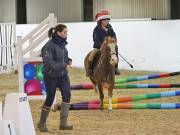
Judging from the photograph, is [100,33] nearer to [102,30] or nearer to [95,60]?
[102,30]

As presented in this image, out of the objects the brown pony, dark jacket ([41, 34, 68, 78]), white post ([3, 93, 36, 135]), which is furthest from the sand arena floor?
white post ([3, 93, 36, 135])

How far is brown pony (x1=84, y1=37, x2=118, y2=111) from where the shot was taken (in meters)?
10.1

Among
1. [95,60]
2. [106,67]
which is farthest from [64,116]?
[95,60]

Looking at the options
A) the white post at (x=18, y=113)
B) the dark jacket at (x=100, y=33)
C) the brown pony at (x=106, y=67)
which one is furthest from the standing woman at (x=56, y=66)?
the dark jacket at (x=100, y=33)

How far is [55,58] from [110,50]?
2089 mm

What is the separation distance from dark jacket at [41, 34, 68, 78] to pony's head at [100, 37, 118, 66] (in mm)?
1855

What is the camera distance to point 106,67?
10539 mm

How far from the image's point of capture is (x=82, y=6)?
969 inches

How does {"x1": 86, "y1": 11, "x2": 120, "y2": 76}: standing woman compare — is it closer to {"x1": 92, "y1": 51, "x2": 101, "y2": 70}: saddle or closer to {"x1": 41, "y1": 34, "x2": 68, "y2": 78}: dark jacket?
{"x1": 92, "y1": 51, "x2": 101, "y2": 70}: saddle

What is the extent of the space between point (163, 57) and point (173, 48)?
509 millimetres

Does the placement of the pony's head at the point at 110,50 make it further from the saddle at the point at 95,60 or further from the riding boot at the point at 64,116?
the riding boot at the point at 64,116

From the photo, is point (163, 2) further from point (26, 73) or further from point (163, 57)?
point (26, 73)

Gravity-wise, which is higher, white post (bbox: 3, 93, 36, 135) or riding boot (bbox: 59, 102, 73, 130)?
white post (bbox: 3, 93, 36, 135)

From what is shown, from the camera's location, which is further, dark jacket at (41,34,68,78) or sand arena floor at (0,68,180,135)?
sand arena floor at (0,68,180,135)
